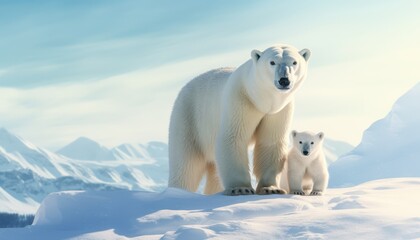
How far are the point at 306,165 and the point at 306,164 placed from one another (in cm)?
2

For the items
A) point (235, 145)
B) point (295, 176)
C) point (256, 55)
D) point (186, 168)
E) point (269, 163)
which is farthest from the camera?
point (186, 168)

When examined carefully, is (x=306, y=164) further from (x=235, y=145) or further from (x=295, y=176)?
(x=235, y=145)

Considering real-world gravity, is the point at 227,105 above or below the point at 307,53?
below

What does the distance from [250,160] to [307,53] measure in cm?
169

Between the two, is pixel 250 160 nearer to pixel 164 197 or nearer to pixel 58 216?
pixel 164 197

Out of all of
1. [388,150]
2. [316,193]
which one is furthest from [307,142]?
[388,150]

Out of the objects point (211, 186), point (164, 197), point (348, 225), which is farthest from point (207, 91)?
point (348, 225)

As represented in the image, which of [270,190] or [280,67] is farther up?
[280,67]

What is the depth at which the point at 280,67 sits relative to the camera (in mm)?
7465

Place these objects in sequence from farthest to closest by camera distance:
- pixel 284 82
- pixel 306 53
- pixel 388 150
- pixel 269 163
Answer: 1. pixel 388 150
2. pixel 269 163
3. pixel 306 53
4. pixel 284 82

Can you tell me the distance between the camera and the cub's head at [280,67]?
742cm

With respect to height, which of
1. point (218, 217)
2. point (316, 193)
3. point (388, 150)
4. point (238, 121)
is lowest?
point (218, 217)

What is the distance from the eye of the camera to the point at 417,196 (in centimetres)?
788

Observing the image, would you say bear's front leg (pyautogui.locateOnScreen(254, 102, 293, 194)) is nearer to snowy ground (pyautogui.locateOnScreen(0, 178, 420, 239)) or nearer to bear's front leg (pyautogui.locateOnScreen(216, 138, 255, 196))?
bear's front leg (pyautogui.locateOnScreen(216, 138, 255, 196))
